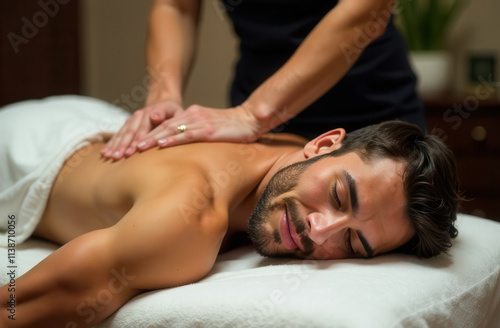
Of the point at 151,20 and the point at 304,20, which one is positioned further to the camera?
the point at 151,20

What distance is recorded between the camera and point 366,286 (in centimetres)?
105

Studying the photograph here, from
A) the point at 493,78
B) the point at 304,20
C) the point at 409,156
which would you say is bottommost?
the point at 493,78

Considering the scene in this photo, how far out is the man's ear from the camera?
140 cm

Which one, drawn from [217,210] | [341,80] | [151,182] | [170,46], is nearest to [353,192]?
[217,210]

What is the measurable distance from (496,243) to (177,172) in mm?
760

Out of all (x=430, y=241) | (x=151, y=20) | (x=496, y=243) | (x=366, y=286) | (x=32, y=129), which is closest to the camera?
(x=366, y=286)

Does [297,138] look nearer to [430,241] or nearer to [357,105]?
[357,105]

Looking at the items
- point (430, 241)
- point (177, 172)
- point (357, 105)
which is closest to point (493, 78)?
point (357, 105)

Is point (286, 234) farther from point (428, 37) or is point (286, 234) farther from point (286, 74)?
point (428, 37)

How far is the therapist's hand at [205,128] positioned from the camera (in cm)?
144

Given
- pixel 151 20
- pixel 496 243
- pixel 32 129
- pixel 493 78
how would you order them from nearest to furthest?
1. pixel 496 243
2. pixel 32 129
3. pixel 151 20
4. pixel 493 78

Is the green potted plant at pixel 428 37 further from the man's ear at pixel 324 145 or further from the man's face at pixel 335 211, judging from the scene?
the man's face at pixel 335 211

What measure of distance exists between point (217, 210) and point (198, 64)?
7.10 feet

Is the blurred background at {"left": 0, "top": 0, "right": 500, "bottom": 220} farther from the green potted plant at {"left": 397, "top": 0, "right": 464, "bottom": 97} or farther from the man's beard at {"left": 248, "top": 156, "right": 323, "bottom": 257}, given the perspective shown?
the man's beard at {"left": 248, "top": 156, "right": 323, "bottom": 257}
